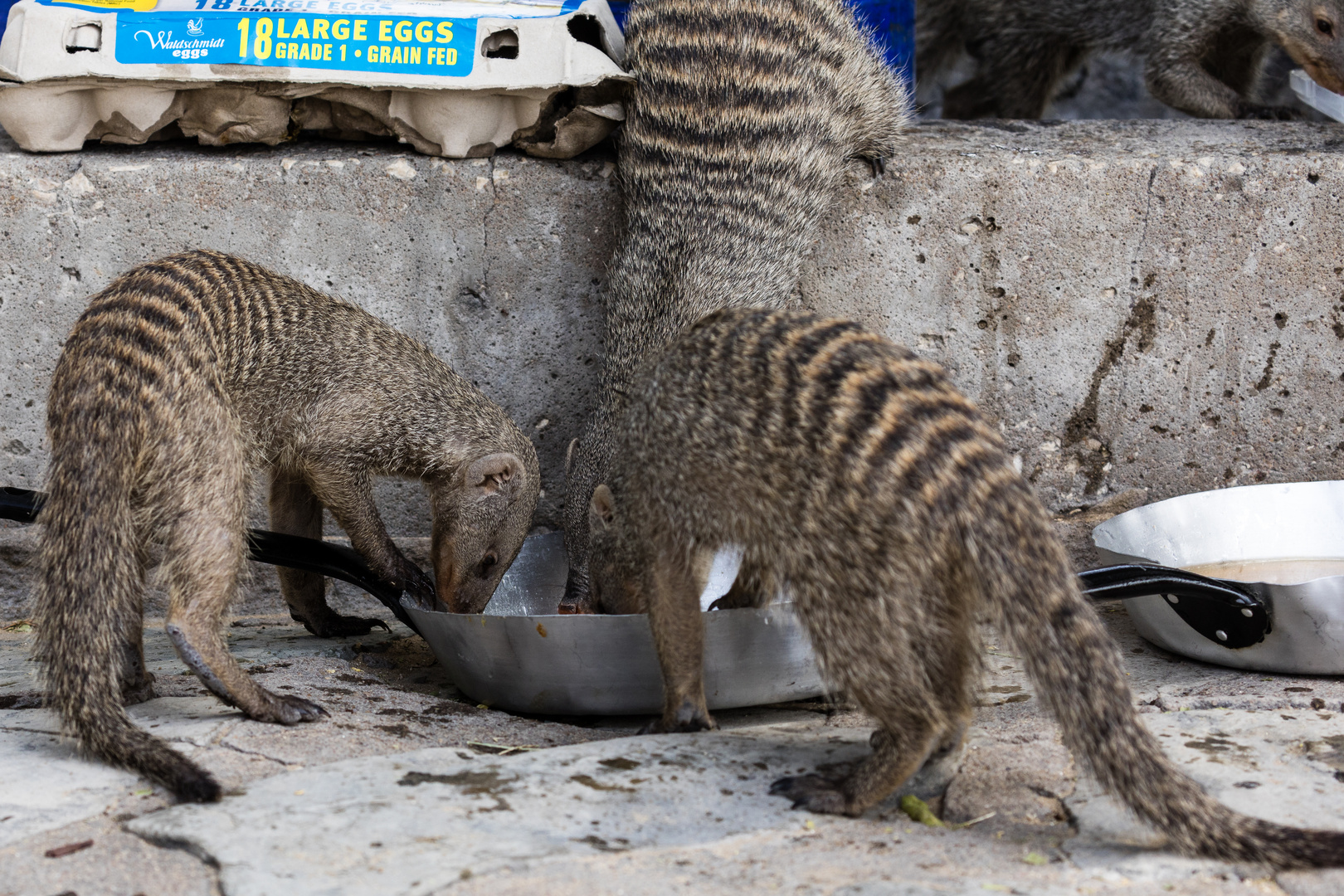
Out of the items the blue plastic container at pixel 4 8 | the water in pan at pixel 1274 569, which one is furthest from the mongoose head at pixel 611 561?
the blue plastic container at pixel 4 8

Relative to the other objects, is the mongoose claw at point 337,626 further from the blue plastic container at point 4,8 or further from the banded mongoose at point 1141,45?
the banded mongoose at point 1141,45

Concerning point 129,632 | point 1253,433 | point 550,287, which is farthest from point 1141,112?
point 129,632

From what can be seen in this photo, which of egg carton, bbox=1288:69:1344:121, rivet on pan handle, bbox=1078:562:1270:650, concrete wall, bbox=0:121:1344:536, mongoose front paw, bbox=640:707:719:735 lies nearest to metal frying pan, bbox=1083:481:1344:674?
rivet on pan handle, bbox=1078:562:1270:650

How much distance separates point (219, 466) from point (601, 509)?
0.77 m

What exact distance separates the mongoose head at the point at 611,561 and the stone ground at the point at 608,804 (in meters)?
0.26

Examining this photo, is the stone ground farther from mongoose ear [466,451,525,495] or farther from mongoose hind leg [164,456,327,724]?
mongoose ear [466,451,525,495]

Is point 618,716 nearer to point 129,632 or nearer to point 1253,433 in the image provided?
point 129,632

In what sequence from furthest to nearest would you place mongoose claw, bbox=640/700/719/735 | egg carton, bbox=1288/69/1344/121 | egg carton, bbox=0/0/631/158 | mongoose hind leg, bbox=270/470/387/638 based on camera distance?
egg carton, bbox=1288/69/1344/121
mongoose hind leg, bbox=270/470/387/638
egg carton, bbox=0/0/631/158
mongoose claw, bbox=640/700/719/735

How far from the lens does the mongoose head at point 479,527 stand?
9.59 ft

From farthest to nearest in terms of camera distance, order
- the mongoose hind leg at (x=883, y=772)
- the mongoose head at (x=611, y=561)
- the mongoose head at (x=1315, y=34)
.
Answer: the mongoose head at (x=1315, y=34) < the mongoose head at (x=611, y=561) < the mongoose hind leg at (x=883, y=772)

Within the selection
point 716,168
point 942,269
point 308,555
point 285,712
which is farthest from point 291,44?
point 942,269

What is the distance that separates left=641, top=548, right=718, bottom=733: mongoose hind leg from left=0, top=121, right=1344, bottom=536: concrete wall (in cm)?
121

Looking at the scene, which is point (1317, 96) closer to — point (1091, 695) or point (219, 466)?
point (1091, 695)

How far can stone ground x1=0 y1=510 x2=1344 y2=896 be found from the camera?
1753 millimetres
